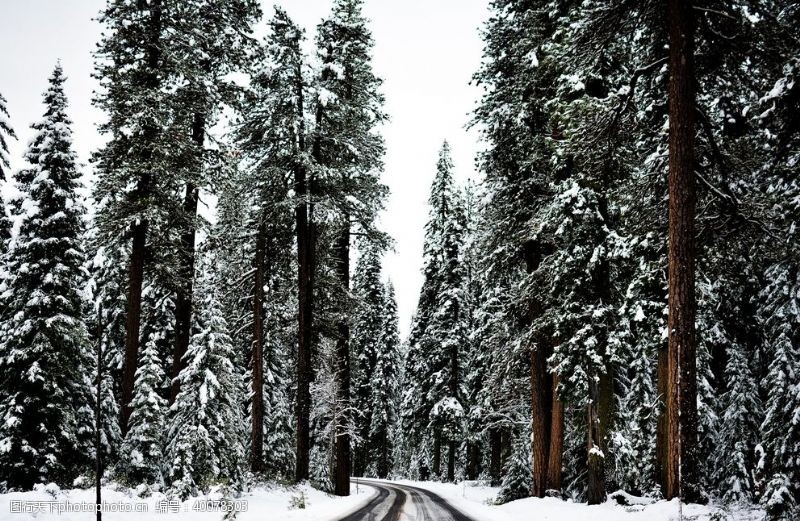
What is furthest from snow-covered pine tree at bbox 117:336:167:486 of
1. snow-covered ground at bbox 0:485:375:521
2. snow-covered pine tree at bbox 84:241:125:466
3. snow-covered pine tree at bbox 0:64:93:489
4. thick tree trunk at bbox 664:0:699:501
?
thick tree trunk at bbox 664:0:699:501

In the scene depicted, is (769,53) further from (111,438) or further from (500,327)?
(111,438)

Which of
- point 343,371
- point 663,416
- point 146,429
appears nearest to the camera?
point 663,416

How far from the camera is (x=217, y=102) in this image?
15.1 meters

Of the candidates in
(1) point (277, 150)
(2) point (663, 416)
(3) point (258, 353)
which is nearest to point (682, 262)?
(2) point (663, 416)

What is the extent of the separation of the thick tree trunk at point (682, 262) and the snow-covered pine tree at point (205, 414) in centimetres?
1366

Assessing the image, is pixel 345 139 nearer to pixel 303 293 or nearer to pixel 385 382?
pixel 303 293

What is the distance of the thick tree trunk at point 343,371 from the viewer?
1966 cm

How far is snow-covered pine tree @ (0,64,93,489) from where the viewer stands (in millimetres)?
16219

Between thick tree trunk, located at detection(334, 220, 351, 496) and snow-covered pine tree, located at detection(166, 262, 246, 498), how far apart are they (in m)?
3.87

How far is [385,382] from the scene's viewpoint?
→ 47875 mm

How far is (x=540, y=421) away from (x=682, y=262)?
30.1 ft

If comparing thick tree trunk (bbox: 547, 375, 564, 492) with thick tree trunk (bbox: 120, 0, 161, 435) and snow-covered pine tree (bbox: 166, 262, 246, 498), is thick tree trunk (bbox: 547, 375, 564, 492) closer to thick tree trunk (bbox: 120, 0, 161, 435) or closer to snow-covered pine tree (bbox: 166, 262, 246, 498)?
snow-covered pine tree (bbox: 166, 262, 246, 498)

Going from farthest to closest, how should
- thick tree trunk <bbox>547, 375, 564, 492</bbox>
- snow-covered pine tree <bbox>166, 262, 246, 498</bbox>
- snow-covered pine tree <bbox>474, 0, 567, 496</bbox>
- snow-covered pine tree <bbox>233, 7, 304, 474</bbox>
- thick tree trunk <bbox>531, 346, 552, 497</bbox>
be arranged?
snow-covered pine tree <bbox>233, 7, 304, 474</bbox>, snow-covered pine tree <bbox>166, 262, 246, 498</bbox>, thick tree trunk <bbox>531, 346, 552, 497</bbox>, snow-covered pine tree <bbox>474, 0, 567, 496</bbox>, thick tree trunk <bbox>547, 375, 564, 492</bbox>

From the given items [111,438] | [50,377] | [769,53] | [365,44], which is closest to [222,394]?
[50,377]
